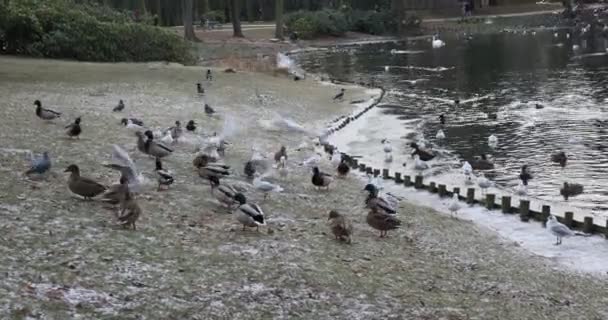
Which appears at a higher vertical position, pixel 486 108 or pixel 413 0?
pixel 413 0

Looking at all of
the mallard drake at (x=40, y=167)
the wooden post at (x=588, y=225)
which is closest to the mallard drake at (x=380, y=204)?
the wooden post at (x=588, y=225)

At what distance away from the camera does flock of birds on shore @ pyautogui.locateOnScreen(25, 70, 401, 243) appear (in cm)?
1211

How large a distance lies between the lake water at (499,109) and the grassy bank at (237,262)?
6056mm

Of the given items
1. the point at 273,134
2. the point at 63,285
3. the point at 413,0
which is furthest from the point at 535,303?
the point at 413,0

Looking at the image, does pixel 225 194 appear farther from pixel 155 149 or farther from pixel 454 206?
pixel 454 206

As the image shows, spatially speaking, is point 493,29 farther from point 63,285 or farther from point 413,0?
point 63,285

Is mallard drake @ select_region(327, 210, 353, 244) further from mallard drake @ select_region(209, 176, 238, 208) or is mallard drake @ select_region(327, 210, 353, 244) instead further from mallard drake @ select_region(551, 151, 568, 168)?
mallard drake @ select_region(551, 151, 568, 168)

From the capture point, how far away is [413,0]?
10788 centimetres

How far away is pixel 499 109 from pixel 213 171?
74.9 ft

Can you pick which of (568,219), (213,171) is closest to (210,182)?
(213,171)

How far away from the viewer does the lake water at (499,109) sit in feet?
73.9

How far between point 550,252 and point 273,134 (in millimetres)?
12721

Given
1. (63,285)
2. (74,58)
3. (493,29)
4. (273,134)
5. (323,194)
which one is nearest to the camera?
(63,285)

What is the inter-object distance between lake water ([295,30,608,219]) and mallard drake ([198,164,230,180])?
7762 millimetres
